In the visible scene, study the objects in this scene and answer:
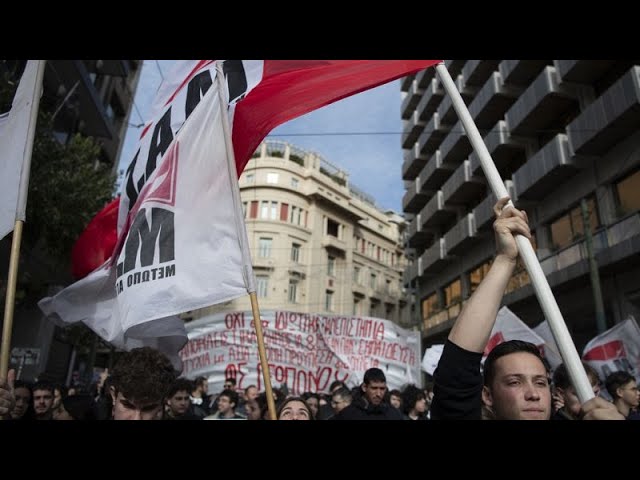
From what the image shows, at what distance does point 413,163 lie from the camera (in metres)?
30.7

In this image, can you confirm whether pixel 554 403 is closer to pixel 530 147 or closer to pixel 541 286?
pixel 541 286

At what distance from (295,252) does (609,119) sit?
27322mm

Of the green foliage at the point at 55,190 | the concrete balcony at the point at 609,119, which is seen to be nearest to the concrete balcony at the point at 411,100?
the concrete balcony at the point at 609,119

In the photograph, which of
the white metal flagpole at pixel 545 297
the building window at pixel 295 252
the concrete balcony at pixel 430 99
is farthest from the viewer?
the building window at pixel 295 252

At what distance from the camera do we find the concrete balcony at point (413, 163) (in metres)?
30.1

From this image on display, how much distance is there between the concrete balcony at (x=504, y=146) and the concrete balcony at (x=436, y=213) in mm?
4518

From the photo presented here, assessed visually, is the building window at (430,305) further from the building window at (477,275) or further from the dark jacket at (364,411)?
the dark jacket at (364,411)

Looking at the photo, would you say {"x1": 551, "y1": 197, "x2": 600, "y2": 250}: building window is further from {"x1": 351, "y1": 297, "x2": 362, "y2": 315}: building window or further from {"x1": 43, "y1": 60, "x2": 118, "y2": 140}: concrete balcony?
{"x1": 351, "y1": 297, "x2": 362, "y2": 315}: building window

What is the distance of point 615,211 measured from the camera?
46.2ft

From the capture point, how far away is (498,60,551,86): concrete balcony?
18781mm

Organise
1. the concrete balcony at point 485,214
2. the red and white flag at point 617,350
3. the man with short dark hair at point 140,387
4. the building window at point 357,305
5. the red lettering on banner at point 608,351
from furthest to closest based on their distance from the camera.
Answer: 1. the building window at point 357,305
2. the concrete balcony at point 485,214
3. the red lettering on banner at point 608,351
4. the red and white flag at point 617,350
5. the man with short dark hair at point 140,387

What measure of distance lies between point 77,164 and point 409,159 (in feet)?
77.9

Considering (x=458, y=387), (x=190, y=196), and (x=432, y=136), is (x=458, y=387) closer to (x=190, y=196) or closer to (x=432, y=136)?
(x=190, y=196)

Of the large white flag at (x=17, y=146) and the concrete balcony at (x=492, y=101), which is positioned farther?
the concrete balcony at (x=492, y=101)
